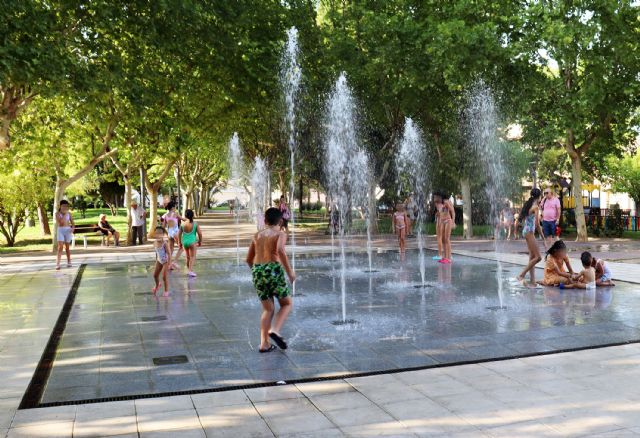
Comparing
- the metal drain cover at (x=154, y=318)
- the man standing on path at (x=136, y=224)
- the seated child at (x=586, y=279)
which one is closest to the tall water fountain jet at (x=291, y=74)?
the man standing on path at (x=136, y=224)

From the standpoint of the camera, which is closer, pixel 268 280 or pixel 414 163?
pixel 268 280

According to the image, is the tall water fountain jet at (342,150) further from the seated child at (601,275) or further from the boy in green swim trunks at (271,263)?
the boy in green swim trunks at (271,263)

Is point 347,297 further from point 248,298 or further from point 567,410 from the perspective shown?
point 567,410

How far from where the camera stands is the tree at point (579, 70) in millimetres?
20484

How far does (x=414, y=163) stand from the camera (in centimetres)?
3844

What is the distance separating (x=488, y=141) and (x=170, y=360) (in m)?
30.1

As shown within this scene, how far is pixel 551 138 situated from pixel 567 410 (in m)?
19.3

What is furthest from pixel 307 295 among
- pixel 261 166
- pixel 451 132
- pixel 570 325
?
pixel 261 166

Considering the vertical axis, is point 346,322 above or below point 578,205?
below

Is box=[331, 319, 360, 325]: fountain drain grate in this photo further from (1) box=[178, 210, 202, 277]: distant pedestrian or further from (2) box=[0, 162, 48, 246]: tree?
(2) box=[0, 162, 48, 246]: tree

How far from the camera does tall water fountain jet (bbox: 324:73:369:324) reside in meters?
28.6

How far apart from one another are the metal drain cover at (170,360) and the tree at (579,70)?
17901 millimetres

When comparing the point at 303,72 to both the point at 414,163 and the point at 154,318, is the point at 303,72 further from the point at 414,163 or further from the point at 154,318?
the point at 154,318

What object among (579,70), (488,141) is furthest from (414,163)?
(579,70)
